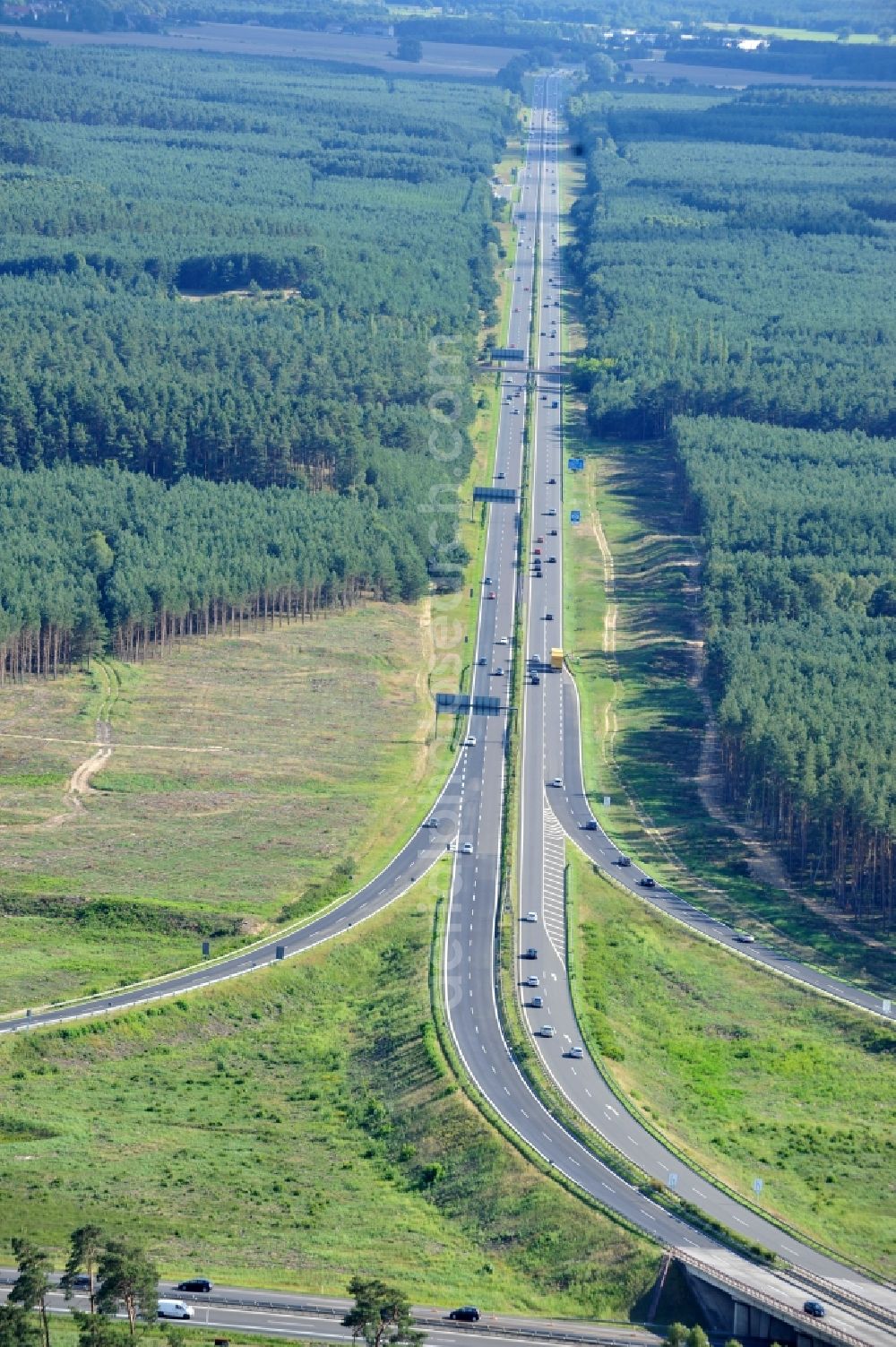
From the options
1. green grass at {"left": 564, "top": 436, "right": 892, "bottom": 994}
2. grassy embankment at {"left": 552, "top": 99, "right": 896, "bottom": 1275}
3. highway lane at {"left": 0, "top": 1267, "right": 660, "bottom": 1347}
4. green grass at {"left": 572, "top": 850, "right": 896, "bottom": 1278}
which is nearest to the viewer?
highway lane at {"left": 0, "top": 1267, "right": 660, "bottom": 1347}

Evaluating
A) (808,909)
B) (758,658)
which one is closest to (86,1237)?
(808,909)

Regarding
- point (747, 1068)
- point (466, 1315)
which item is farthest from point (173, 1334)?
point (747, 1068)

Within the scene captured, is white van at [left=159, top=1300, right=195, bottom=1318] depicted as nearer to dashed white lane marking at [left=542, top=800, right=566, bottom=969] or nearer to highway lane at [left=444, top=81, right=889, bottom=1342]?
highway lane at [left=444, top=81, right=889, bottom=1342]

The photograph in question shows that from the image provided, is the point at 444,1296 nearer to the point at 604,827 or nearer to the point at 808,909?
the point at 808,909

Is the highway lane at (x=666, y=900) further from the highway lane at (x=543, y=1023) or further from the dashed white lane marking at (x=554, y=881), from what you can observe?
the highway lane at (x=543, y=1023)

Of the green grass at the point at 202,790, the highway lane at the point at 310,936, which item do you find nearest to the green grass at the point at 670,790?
the highway lane at the point at 310,936

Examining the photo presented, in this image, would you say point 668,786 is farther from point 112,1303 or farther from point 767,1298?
point 112,1303

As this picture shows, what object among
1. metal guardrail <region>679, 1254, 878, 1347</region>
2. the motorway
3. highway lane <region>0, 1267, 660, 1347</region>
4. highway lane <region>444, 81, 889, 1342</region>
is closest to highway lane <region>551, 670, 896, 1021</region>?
the motorway
